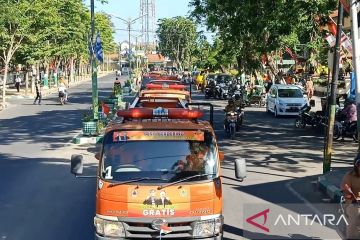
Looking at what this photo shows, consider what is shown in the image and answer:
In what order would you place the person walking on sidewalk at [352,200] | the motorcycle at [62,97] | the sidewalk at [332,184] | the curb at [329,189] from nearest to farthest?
the person walking on sidewalk at [352,200], the curb at [329,189], the sidewalk at [332,184], the motorcycle at [62,97]

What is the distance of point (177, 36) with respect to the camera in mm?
105750

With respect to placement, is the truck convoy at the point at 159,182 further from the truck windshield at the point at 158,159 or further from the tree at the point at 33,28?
the tree at the point at 33,28

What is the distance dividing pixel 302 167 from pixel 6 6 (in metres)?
29.3

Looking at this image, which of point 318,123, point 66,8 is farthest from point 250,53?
point 66,8

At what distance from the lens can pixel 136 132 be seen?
7344 millimetres

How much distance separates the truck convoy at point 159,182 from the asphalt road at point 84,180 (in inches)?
80.8

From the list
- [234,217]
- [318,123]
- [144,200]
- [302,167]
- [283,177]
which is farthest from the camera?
[318,123]

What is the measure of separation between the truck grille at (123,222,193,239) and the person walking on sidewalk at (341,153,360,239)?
2.33 meters

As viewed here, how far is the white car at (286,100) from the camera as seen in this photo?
28859mm

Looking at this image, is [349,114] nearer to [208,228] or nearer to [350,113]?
[350,113]

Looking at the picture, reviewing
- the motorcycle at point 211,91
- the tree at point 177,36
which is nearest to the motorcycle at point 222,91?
the motorcycle at point 211,91

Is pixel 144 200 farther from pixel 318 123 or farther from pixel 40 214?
pixel 318 123

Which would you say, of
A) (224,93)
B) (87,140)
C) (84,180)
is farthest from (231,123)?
(224,93)

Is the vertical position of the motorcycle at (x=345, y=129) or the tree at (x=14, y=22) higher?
the tree at (x=14, y=22)
